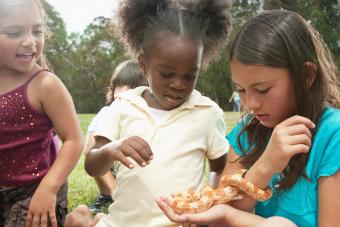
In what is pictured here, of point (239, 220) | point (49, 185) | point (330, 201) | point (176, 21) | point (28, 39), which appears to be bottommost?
point (49, 185)

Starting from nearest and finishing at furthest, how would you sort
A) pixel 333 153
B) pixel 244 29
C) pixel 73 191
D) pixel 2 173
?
pixel 333 153, pixel 244 29, pixel 2 173, pixel 73 191

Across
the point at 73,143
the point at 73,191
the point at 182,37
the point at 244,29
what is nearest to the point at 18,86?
the point at 73,143

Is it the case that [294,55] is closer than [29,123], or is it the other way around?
[294,55]

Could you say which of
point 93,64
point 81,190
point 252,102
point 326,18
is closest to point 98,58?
point 93,64

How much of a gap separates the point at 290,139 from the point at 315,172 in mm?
277

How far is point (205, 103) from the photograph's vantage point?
2.72m

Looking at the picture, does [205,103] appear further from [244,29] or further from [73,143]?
[73,143]

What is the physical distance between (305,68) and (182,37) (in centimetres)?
75

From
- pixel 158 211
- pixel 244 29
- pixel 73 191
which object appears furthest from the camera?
pixel 73 191

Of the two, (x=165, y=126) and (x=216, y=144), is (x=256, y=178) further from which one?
(x=165, y=126)

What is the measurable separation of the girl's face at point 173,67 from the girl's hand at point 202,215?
67 cm

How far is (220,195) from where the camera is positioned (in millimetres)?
2238

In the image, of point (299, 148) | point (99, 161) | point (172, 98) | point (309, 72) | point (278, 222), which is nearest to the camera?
point (299, 148)

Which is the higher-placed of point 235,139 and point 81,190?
point 235,139
